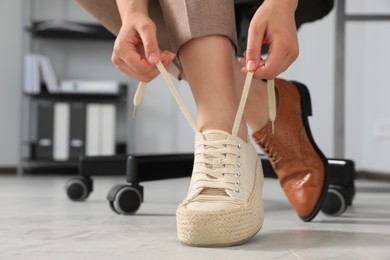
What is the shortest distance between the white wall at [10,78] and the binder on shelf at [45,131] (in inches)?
14.9

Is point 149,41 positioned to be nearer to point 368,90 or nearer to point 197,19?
point 197,19

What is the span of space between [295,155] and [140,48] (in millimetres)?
414

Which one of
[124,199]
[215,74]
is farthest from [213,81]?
[124,199]

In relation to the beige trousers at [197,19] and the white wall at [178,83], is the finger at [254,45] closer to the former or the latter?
the beige trousers at [197,19]

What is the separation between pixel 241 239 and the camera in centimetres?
88

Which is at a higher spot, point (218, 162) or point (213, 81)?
point (213, 81)

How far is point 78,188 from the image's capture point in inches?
67.2

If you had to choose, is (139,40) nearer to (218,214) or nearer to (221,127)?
(221,127)

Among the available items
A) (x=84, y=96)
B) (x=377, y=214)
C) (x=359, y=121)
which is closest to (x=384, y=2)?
(x=359, y=121)

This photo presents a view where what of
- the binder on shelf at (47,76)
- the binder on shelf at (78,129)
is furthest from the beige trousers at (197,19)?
the binder on shelf at (47,76)

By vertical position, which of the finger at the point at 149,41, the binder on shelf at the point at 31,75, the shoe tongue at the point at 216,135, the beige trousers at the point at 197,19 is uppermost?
the binder on shelf at the point at 31,75

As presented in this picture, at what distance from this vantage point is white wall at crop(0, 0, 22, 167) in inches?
144

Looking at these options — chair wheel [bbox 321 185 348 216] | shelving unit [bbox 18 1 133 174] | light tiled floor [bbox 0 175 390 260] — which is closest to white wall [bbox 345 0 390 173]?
shelving unit [bbox 18 1 133 174]

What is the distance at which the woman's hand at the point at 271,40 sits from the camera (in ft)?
2.85
